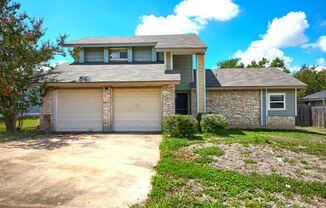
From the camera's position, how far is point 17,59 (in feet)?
34.2

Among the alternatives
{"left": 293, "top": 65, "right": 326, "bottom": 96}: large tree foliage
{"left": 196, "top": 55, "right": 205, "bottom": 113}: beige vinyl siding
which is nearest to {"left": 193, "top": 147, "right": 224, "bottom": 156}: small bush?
{"left": 196, "top": 55, "right": 205, "bottom": 113}: beige vinyl siding

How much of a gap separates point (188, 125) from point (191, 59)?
7031mm

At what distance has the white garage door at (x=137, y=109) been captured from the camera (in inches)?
466

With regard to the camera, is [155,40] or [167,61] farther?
[155,40]

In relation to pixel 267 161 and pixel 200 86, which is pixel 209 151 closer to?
pixel 267 161

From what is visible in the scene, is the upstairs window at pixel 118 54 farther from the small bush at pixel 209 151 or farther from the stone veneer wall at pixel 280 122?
the stone veneer wall at pixel 280 122

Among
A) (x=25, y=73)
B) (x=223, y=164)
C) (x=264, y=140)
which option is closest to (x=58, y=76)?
(x=25, y=73)

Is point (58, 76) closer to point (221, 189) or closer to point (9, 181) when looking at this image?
point (9, 181)

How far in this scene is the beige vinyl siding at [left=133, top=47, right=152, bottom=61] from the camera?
1584cm

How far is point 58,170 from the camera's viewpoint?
5.21 m

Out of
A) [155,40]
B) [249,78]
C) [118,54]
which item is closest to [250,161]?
[249,78]

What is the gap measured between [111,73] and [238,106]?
8598 millimetres

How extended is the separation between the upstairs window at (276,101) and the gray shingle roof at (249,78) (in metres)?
0.75

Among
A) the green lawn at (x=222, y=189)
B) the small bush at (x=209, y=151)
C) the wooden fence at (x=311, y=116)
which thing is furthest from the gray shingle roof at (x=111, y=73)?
the wooden fence at (x=311, y=116)
